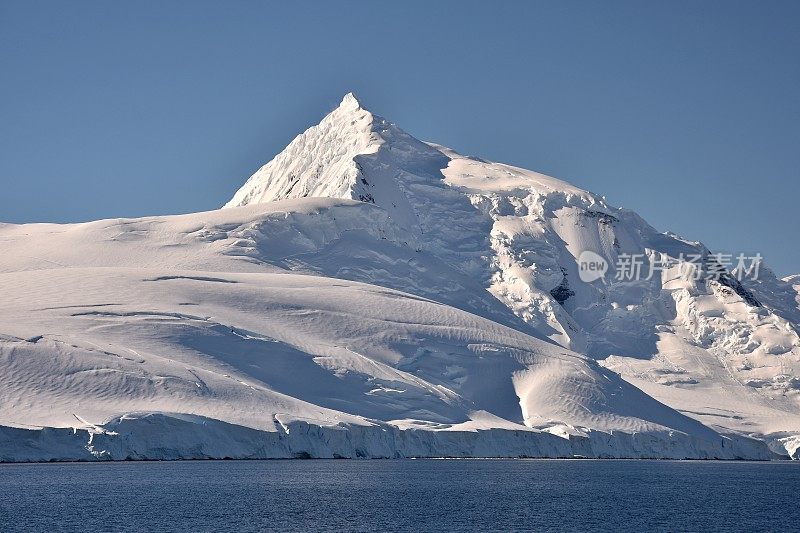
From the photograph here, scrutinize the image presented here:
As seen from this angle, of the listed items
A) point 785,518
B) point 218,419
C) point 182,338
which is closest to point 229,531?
point 785,518

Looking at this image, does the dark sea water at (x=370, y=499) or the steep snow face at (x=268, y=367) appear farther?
the steep snow face at (x=268, y=367)

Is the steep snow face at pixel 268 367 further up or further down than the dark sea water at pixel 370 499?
further up

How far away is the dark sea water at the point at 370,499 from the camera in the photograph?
73.1m

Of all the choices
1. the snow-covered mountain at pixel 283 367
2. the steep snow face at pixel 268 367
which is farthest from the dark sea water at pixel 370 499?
the snow-covered mountain at pixel 283 367

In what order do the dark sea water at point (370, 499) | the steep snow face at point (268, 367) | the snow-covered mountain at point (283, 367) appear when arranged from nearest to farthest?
the dark sea water at point (370, 499)
the steep snow face at point (268, 367)
the snow-covered mountain at point (283, 367)

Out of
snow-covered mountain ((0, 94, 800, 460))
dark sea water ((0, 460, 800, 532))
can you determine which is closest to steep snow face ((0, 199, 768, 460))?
snow-covered mountain ((0, 94, 800, 460))

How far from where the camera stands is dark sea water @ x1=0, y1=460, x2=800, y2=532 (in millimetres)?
73062

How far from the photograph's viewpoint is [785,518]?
83.8 m

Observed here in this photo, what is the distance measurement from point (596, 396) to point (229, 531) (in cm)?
9603

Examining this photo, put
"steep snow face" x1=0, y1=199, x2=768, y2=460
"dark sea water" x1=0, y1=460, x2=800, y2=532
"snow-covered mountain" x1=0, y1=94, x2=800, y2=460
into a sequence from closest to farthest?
1. "dark sea water" x1=0, y1=460, x2=800, y2=532
2. "steep snow face" x1=0, y1=199, x2=768, y2=460
3. "snow-covered mountain" x1=0, y1=94, x2=800, y2=460

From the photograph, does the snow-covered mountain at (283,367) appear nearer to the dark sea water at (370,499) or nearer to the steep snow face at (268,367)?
the steep snow face at (268,367)

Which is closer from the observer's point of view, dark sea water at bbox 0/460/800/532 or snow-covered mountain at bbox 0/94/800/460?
dark sea water at bbox 0/460/800/532

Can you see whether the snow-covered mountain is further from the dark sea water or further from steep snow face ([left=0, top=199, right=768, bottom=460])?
the dark sea water

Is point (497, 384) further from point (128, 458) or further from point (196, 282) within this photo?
point (128, 458)
